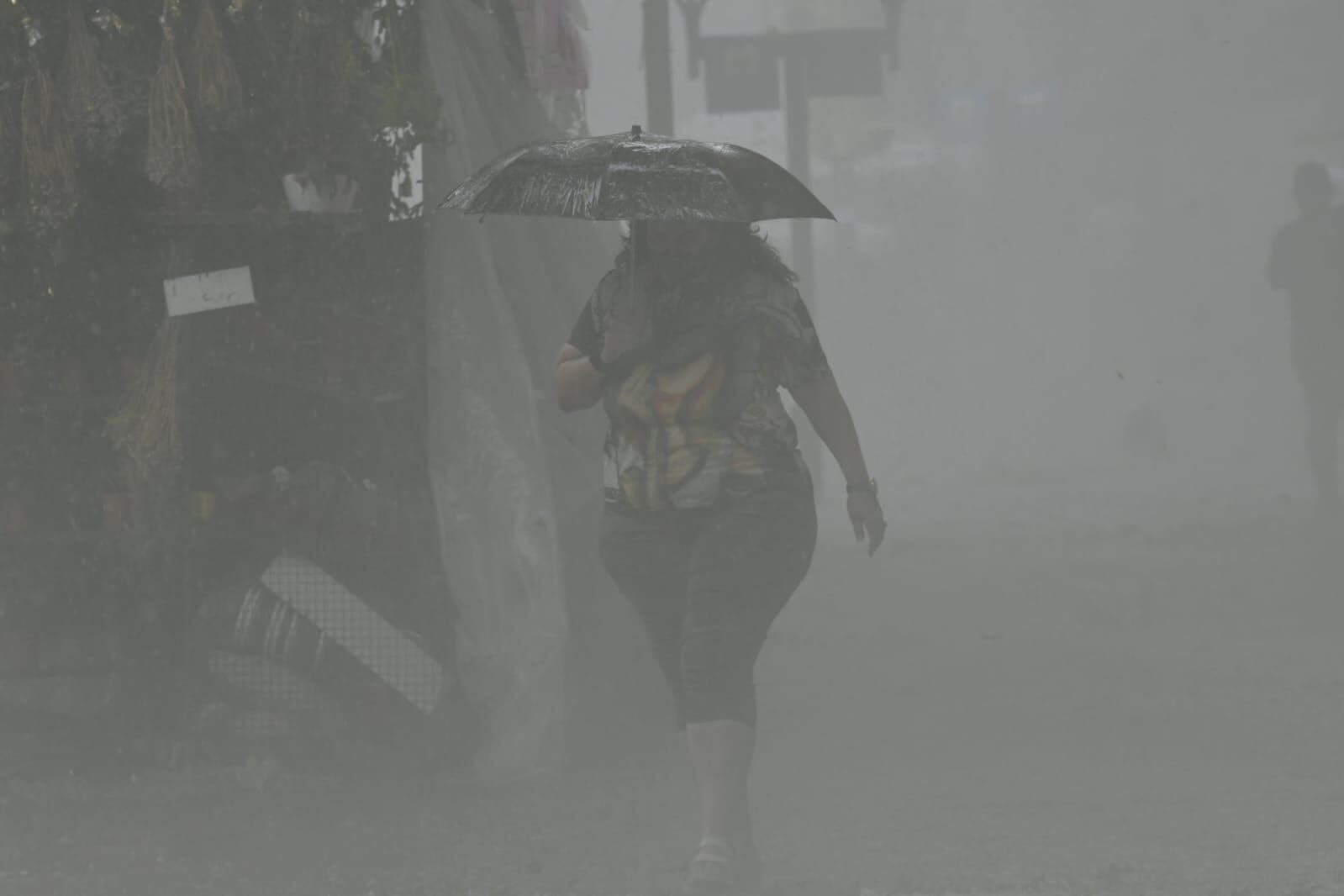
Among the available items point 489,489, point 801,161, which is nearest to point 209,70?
point 489,489

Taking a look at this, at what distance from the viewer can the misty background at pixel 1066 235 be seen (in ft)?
87.8

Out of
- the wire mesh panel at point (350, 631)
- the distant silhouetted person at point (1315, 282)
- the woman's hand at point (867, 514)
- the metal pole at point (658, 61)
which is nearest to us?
the woman's hand at point (867, 514)

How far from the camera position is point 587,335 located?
481cm

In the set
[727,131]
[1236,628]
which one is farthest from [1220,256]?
[1236,628]

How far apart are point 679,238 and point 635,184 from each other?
0.93 ft

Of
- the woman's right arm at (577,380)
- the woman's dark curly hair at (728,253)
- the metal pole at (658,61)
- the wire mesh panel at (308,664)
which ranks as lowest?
the wire mesh panel at (308,664)

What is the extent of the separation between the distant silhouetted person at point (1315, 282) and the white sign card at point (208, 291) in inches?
267

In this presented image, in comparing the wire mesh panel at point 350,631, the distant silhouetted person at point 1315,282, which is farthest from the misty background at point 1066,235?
the wire mesh panel at point 350,631

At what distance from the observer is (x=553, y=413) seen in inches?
262

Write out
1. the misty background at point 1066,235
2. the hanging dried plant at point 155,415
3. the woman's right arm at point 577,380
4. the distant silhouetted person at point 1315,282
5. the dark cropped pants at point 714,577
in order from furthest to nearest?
the misty background at point 1066,235
the distant silhouetted person at point 1315,282
the hanging dried plant at point 155,415
the woman's right arm at point 577,380
the dark cropped pants at point 714,577

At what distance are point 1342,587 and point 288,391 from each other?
6159 mm

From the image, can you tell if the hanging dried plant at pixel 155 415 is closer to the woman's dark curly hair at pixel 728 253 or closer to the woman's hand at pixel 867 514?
the woman's dark curly hair at pixel 728 253

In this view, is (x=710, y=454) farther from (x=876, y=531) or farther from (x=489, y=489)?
(x=489, y=489)

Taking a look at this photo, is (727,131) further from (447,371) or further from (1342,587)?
(447,371)
